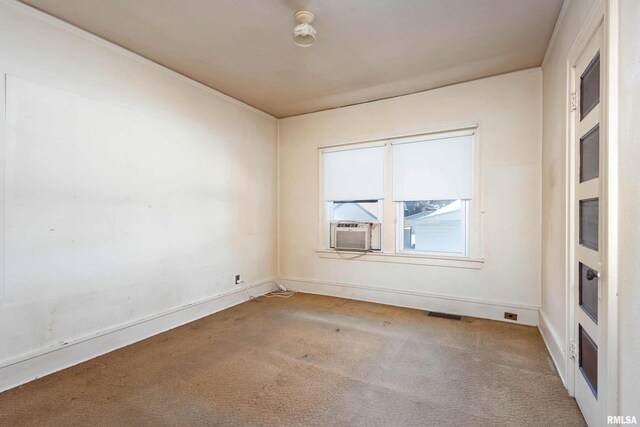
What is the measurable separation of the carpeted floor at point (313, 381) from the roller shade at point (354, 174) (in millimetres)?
1810

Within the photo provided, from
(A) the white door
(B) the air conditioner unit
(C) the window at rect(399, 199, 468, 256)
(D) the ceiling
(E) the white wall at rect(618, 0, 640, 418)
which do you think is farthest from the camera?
(B) the air conditioner unit

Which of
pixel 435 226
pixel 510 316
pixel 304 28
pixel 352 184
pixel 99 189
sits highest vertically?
pixel 304 28

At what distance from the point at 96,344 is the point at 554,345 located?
3844mm

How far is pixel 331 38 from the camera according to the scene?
8.68ft

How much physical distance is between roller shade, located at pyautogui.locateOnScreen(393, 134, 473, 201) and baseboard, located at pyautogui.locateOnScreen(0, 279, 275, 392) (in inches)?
109

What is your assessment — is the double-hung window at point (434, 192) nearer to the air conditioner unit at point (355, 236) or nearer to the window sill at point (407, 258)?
the window sill at point (407, 258)

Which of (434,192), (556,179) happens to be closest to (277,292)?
(434,192)

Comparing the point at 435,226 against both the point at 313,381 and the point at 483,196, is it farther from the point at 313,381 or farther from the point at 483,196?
the point at 313,381

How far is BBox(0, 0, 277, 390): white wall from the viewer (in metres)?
2.18

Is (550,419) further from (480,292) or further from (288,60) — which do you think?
(288,60)

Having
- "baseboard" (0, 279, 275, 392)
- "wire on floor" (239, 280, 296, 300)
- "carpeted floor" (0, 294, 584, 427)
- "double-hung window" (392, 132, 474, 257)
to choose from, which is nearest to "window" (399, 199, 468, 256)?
"double-hung window" (392, 132, 474, 257)

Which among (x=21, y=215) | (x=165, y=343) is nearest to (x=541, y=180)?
(x=165, y=343)

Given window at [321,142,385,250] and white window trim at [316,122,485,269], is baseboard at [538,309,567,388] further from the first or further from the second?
window at [321,142,385,250]

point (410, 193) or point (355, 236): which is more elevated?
point (410, 193)
